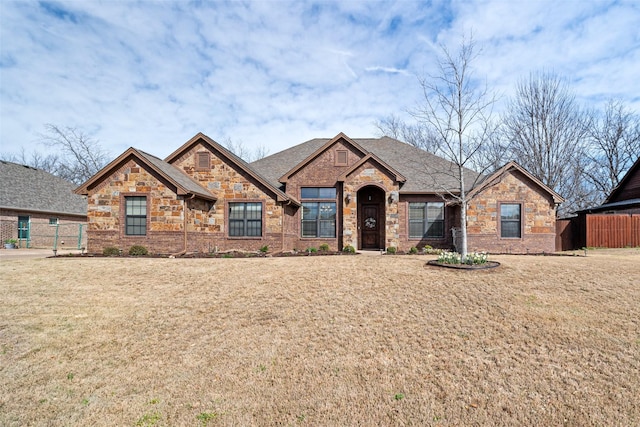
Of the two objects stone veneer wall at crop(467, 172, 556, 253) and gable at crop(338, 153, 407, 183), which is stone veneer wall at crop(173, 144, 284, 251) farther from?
stone veneer wall at crop(467, 172, 556, 253)

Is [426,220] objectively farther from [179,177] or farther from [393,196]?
[179,177]

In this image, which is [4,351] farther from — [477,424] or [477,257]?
[477,257]

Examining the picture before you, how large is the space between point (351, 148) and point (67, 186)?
79.1ft

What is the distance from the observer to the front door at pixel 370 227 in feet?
59.1

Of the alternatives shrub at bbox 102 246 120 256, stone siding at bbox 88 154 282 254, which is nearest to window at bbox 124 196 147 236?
stone siding at bbox 88 154 282 254

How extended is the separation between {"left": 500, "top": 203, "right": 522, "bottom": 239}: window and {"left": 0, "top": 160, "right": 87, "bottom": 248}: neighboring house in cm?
2225

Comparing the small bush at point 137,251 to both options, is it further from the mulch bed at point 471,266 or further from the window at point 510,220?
the window at point 510,220

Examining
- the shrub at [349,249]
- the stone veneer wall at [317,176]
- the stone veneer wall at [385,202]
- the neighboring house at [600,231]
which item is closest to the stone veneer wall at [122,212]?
→ the stone veneer wall at [317,176]

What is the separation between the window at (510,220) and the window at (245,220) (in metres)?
11.7

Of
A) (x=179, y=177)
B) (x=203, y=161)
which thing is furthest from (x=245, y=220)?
(x=203, y=161)

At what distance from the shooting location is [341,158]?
17.7 m

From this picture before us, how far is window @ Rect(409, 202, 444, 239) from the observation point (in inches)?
677

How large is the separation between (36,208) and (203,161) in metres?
14.0

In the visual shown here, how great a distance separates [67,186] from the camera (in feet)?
90.4
